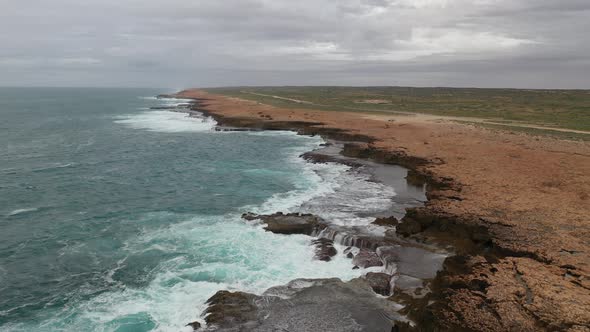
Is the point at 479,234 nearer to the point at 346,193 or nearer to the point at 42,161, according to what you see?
the point at 346,193

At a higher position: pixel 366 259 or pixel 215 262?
pixel 366 259

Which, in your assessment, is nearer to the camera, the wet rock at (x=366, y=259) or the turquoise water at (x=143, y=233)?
the turquoise water at (x=143, y=233)

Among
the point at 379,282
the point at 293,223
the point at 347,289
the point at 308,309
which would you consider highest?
the point at 293,223

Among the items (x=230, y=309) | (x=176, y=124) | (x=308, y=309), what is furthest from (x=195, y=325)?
(x=176, y=124)

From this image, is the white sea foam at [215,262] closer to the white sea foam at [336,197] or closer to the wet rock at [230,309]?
the white sea foam at [336,197]

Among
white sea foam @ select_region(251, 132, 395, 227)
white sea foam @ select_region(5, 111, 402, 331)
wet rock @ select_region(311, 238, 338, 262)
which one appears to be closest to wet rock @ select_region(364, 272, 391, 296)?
white sea foam @ select_region(5, 111, 402, 331)

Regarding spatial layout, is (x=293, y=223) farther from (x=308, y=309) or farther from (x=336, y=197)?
(x=308, y=309)

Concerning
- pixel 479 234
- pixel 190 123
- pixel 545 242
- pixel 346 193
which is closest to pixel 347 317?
pixel 479 234

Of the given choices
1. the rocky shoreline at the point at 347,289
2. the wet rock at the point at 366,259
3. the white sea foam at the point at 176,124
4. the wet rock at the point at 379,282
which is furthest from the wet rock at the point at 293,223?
the white sea foam at the point at 176,124
